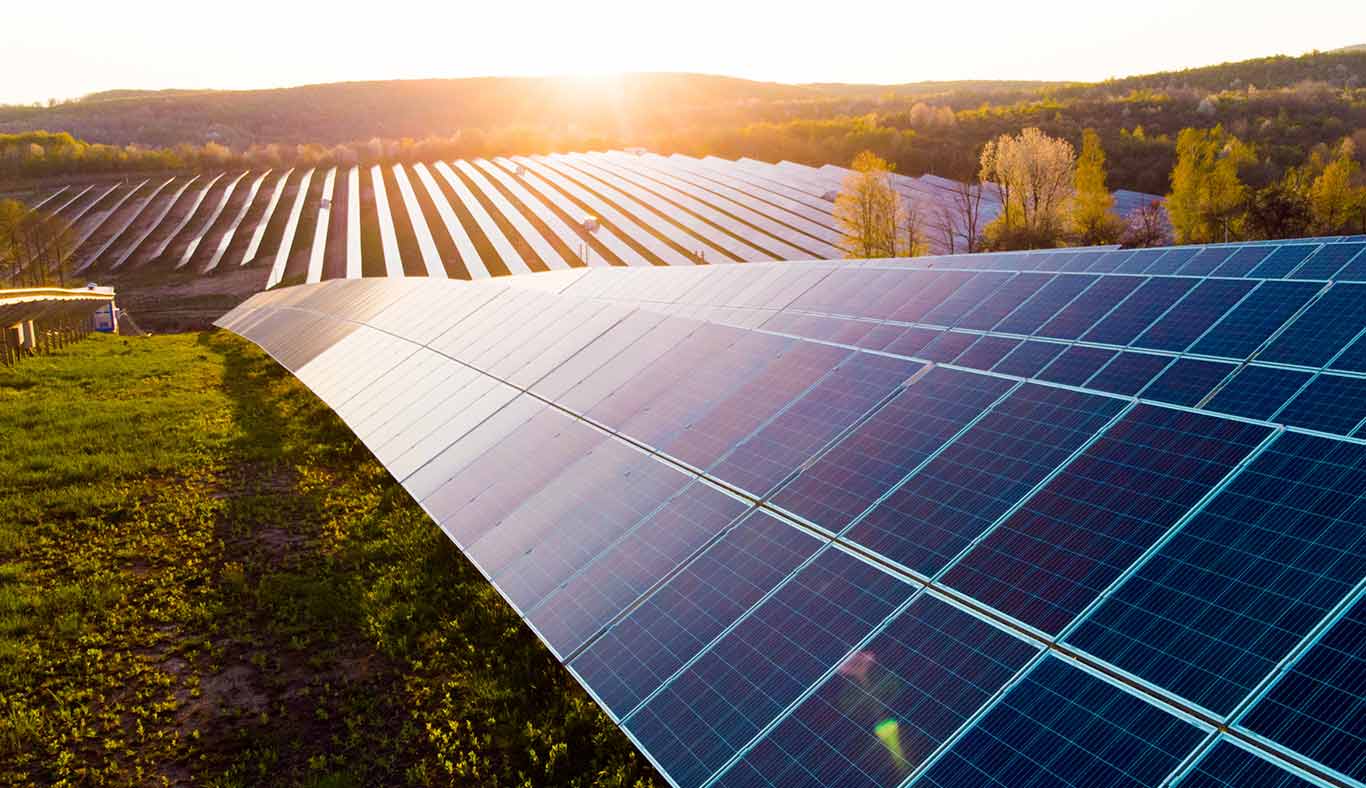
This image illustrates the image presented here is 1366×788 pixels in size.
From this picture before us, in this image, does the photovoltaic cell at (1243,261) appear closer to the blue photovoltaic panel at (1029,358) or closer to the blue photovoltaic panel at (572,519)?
the blue photovoltaic panel at (1029,358)

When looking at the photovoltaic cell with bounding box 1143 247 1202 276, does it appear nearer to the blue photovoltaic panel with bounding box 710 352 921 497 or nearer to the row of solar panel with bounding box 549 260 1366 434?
the row of solar panel with bounding box 549 260 1366 434

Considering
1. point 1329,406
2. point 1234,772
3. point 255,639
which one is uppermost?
point 1329,406

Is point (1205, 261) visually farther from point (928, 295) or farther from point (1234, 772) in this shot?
point (1234, 772)

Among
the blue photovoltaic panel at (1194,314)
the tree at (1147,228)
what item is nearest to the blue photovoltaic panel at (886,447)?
the blue photovoltaic panel at (1194,314)

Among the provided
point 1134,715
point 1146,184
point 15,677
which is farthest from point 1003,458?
point 1146,184

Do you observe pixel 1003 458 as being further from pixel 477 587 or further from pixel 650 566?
pixel 477 587

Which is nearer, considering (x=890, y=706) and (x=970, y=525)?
(x=890, y=706)

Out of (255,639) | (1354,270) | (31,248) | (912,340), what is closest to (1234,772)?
(912,340)
